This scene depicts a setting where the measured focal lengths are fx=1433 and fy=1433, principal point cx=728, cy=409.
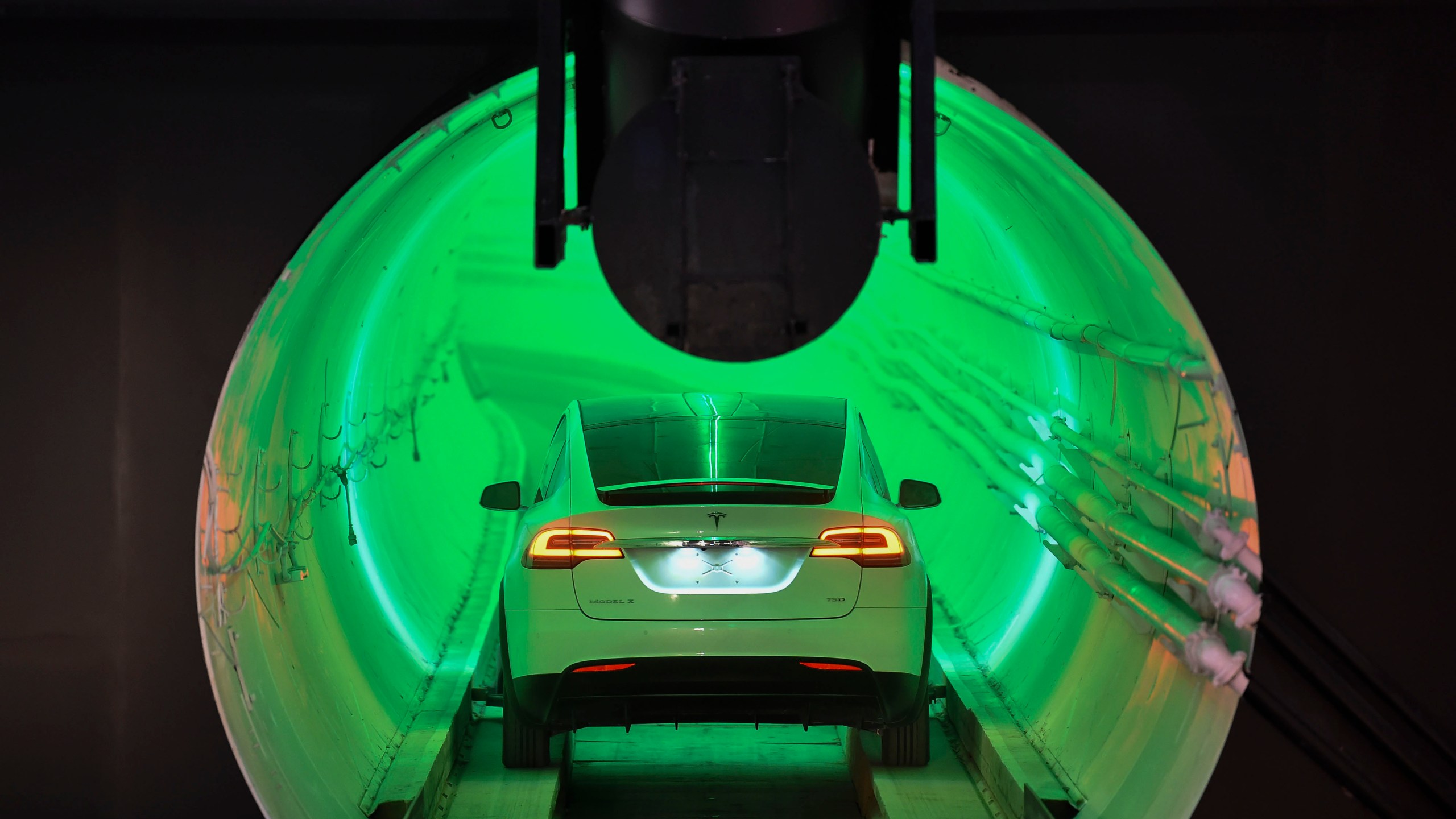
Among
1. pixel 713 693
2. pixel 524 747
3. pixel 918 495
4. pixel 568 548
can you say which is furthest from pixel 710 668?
pixel 918 495

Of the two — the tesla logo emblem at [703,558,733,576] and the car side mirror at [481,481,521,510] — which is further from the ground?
the car side mirror at [481,481,521,510]

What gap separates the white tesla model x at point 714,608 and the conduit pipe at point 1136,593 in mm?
957

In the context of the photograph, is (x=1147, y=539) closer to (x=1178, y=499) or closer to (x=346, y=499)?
(x=1178, y=499)

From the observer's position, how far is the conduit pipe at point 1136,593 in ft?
18.2

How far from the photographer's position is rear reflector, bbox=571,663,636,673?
6.51 meters

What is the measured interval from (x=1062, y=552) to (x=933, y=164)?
12.5 feet

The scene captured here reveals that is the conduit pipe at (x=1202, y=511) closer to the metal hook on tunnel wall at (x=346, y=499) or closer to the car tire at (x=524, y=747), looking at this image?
the car tire at (x=524, y=747)

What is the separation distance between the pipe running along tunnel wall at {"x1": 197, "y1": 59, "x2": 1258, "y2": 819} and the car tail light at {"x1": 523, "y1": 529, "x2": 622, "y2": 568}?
1272mm

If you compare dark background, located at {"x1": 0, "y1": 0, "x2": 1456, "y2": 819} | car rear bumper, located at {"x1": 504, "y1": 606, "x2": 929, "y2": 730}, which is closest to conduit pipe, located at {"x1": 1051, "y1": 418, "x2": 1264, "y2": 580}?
dark background, located at {"x1": 0, "y1": 0, "x2": 1456, "y2": 819}

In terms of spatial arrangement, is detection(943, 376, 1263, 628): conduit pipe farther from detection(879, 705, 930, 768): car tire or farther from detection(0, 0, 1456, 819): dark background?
detection(879, 705, 930, 768): car tire

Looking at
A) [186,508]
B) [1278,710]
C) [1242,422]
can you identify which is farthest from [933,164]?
[186,508]

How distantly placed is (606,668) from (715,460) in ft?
4.00

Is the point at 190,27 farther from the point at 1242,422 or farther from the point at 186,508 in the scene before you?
the point at 1242,422

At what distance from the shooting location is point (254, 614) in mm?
6508
